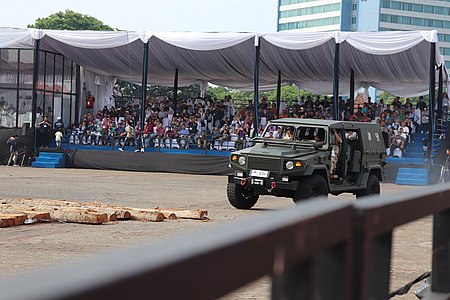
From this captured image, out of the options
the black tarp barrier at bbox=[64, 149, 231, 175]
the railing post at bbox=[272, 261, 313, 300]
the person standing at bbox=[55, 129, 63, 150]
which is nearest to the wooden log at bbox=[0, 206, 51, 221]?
the railing post at bbox=[272, 261, 313, 300]

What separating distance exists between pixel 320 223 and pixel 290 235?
0.61 ft

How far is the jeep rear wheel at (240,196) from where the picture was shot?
17.9 m

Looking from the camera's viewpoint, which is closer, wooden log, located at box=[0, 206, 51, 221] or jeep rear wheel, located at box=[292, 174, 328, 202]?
wooden log, located at box=[0, 206, 51, 221]

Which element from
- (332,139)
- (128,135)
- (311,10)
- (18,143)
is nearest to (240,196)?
(332,139)

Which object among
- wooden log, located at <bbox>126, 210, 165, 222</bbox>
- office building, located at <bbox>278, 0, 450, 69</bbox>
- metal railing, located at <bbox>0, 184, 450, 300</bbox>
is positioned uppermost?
office building, located at <bbox>278, 0, 450, 69</bbox>

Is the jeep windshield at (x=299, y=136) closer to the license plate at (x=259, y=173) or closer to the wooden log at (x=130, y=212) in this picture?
the license plate at (x=259, y=173)

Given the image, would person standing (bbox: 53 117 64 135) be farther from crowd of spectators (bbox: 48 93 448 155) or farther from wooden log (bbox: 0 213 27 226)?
wooden log (bbox: 0 213 27 226)

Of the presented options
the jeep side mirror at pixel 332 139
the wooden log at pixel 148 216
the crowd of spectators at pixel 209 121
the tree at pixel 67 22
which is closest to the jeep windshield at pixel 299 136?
the jeep side mirror at pixel 332 139

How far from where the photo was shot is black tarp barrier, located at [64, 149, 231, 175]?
115ft

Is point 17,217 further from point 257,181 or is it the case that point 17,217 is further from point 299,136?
point 299,136

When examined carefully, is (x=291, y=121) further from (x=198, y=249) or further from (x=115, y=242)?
(x=198, y=249)

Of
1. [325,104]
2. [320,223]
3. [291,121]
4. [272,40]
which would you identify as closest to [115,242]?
[291,121]

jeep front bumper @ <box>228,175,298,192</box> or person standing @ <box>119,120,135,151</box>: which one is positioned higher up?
person standing @ <box>119,120,135,151</box>

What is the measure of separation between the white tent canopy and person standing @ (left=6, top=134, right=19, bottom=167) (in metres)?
4.06
